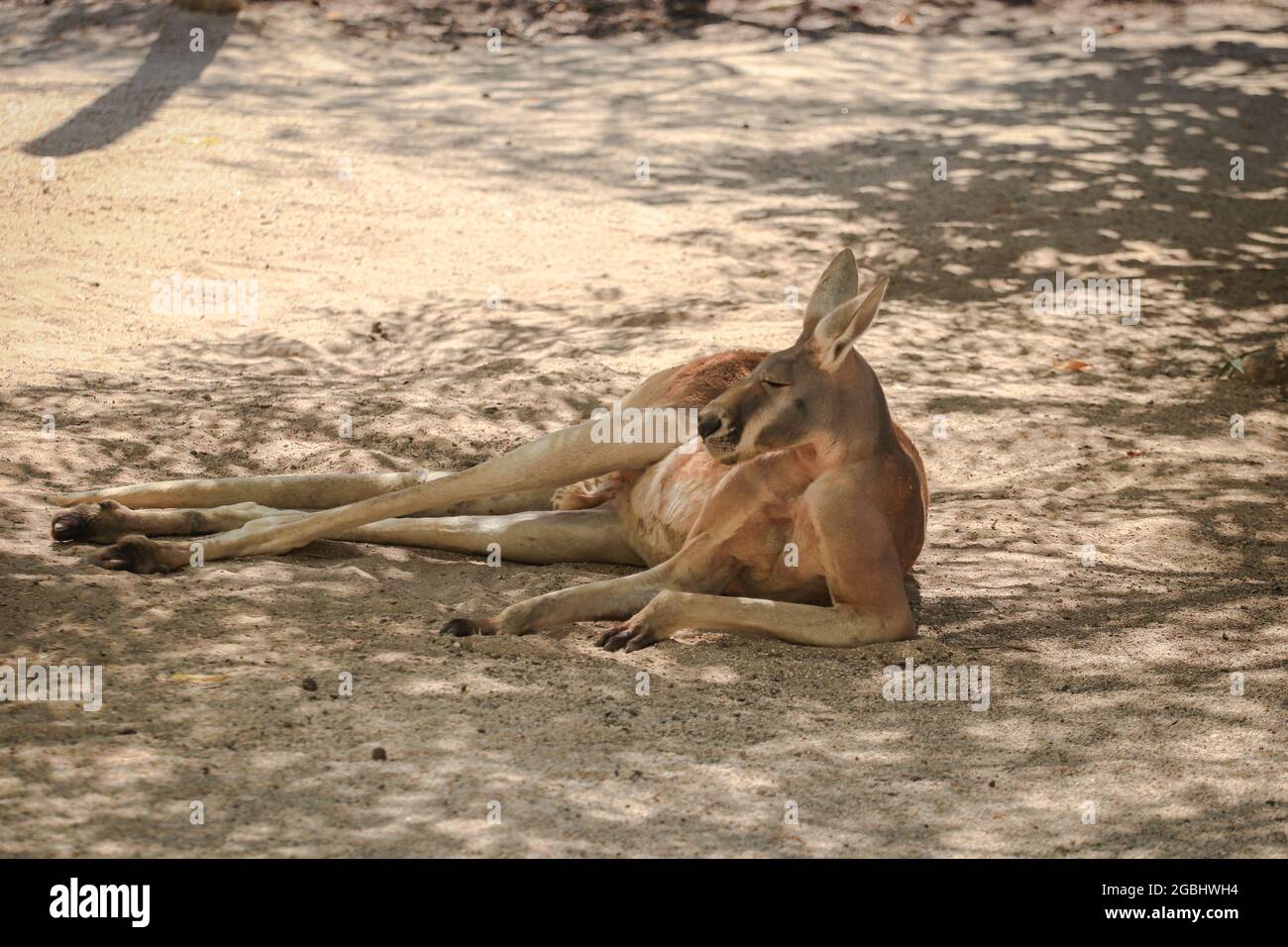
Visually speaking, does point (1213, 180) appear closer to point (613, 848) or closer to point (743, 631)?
point (743, 631)

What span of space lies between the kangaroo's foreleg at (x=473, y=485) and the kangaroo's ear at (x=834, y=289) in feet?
3.00

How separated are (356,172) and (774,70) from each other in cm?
414

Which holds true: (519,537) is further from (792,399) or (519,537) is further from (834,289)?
(834,289)

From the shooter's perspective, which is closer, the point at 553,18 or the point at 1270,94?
the point at 1270,94

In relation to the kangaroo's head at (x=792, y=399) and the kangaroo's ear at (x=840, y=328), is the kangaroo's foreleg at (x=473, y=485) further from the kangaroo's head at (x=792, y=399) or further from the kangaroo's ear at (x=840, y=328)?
the kangaroo's ear at (x=840, y=328)

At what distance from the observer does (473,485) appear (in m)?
5.15

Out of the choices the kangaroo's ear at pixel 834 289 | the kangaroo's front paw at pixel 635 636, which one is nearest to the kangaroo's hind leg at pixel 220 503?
the kangaroo's front paw at pixel 635 636

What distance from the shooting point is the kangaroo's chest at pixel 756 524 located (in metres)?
4.62

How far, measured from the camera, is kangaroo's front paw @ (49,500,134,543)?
195 inches

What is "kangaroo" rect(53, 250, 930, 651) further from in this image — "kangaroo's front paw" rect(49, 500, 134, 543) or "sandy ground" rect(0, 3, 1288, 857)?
"sandy ground" rect(0, 3, 1288, 857)

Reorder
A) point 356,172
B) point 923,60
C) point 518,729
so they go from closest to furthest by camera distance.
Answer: point 518,729 < point 356,172 < point 923,60

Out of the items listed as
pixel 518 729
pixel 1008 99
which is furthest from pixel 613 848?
pixel 1008 99

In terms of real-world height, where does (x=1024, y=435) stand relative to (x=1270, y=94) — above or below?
below

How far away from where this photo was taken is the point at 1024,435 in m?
7.01
